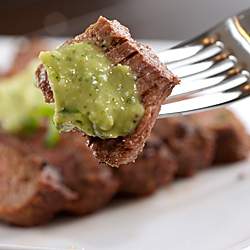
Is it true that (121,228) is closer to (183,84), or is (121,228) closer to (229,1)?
(183,84)

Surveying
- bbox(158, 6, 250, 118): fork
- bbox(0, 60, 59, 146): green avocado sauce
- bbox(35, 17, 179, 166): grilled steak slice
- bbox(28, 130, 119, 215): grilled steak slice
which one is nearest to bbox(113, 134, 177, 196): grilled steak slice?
bbox(28, 130, 119, 215): grilled steak slice

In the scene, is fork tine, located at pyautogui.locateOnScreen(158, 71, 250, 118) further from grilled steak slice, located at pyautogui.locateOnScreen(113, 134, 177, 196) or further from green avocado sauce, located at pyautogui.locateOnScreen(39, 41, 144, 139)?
grilled steak slice, located at pyautogui.locateOnScreen(113, 134, 177, 196)

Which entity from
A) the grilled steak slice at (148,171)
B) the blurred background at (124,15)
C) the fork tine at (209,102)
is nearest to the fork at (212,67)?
the fork tine at (209,102)

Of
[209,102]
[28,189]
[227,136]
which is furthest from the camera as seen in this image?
[227,136]

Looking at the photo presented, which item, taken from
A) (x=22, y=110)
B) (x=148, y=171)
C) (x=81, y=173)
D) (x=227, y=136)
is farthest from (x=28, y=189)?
(x=227, y=136)

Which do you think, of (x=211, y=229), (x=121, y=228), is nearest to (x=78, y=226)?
(x=121, y=228)

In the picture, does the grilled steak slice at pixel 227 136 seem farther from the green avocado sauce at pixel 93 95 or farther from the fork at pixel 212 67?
the green avocado sauce at pixel 93 95

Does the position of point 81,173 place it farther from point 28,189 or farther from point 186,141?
point 186,141
